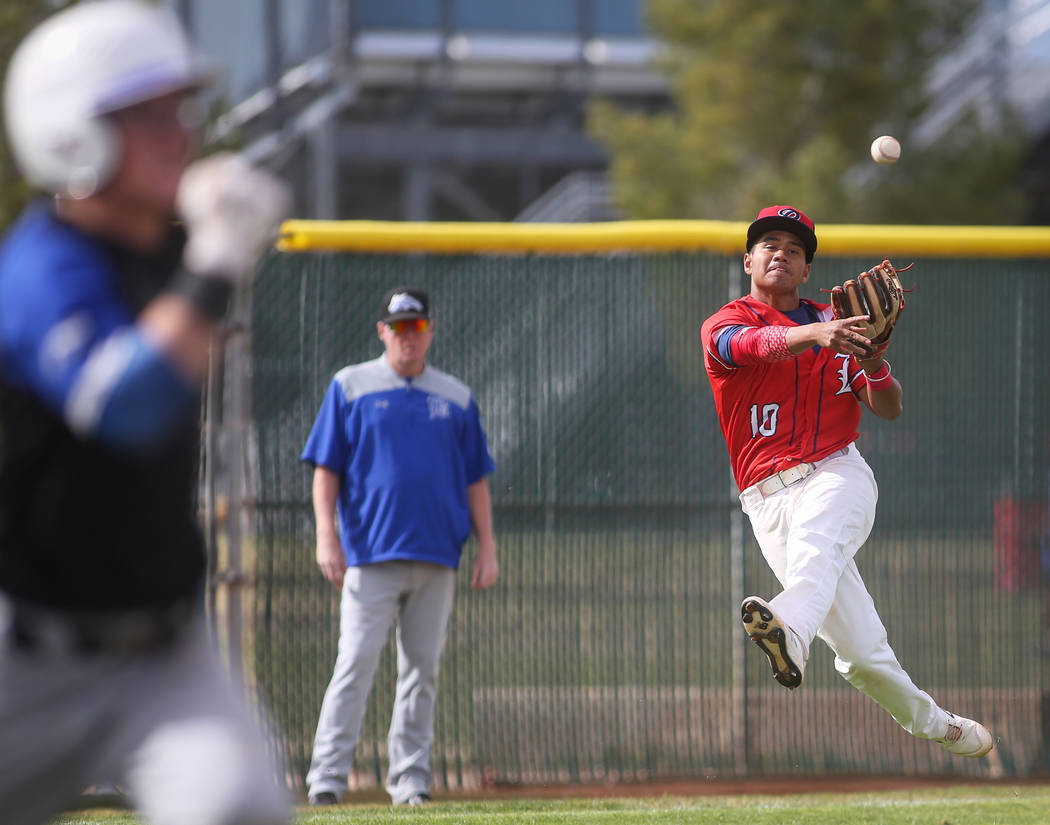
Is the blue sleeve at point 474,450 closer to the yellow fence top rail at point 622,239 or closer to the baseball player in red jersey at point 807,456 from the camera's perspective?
the yellow fence top rail at point 622,239

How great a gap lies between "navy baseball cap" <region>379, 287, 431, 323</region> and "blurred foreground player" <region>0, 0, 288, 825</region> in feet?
12.8

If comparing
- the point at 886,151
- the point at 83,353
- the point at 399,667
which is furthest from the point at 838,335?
the point at 399,667

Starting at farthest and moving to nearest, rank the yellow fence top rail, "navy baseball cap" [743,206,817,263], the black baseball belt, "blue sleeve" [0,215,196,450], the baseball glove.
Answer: the yellow fence top rail < "navy baseball cap" [743,206,817,263] < the baseball glove < the black baseball belt < "blue sleeve" [0,215,196,450]

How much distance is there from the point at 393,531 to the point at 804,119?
10.8 metres

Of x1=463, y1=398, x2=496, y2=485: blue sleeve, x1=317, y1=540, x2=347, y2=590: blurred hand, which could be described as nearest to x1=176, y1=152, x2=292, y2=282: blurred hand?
x1=317, y1=540, x2=347, y2=590: blurred hand

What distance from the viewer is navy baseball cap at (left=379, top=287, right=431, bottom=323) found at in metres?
6.60

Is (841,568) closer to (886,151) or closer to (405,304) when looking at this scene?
(886,151)

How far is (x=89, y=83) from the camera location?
8.23ft

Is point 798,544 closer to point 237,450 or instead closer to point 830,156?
point 237,450

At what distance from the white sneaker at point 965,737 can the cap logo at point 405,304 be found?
292 centimetres

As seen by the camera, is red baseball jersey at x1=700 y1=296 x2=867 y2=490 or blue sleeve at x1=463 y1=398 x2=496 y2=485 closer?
red baseball jersey at x1=700 y1=296 x2=867 y2=490

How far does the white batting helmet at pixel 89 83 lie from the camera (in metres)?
2.52

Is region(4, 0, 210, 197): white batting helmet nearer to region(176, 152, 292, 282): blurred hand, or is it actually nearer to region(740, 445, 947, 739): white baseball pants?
region(176, 152, 292, 282): blurred hand

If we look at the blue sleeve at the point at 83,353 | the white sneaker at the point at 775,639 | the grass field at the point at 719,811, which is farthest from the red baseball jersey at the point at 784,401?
the blue sleeve at the point at 83,353
